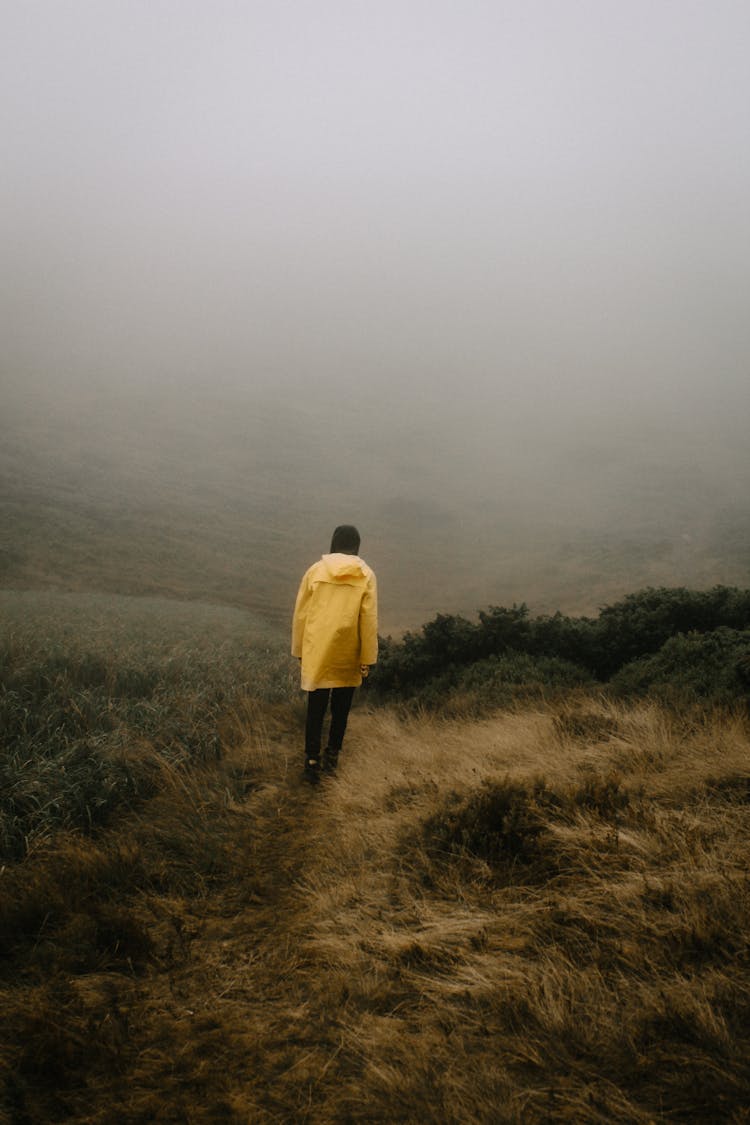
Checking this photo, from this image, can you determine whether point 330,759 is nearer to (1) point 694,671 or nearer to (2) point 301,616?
(2) point 301,616

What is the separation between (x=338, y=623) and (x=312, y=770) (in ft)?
4.74

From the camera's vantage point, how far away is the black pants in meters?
5.46

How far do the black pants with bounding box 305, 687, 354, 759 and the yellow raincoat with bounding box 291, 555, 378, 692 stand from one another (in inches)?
7.4

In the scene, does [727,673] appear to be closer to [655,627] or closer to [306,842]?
[655,627]

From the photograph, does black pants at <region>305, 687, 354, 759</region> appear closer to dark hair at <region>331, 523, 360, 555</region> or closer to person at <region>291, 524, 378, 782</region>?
person at <region>291, 524, 378, 782</region>

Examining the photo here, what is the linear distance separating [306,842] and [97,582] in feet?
85.0

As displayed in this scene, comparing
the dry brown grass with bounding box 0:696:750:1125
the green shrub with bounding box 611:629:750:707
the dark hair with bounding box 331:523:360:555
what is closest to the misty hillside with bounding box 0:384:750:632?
the green shrub with bounding box 611:629:750:707

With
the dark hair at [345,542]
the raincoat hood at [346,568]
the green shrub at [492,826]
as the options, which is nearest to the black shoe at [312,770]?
the green shrub at [492,826]

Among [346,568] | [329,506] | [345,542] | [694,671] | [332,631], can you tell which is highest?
[345,542]

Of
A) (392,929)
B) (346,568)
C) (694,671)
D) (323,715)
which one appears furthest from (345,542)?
(694,671)

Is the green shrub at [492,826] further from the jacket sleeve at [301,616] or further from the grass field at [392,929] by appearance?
the jacket sleeve at [301,616]

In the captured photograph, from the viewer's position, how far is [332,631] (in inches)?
207

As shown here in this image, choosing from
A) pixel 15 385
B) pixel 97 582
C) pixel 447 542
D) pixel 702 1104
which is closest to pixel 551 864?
pixel 702 1104

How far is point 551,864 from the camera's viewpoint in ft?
11.2
